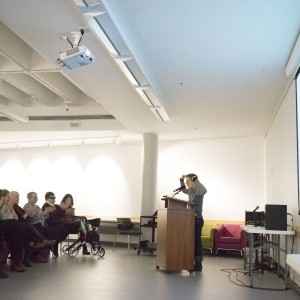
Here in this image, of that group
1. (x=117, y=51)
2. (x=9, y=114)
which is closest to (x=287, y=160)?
(x=117, y=51)

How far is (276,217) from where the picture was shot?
4.72 m

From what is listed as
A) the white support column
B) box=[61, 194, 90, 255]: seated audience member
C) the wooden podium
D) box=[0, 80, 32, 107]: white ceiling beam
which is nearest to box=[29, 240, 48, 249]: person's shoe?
box=[61, 194, 90, 255]: seated audience member

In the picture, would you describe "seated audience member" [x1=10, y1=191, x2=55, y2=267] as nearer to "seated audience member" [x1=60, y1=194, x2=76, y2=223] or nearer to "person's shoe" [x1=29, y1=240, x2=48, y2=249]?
"person's shoe" [x1=29, y1=240, x2=48, y2=249]

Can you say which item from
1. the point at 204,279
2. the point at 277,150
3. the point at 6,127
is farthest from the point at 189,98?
the point at 6,127

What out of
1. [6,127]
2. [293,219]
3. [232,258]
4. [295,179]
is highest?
[6,127]

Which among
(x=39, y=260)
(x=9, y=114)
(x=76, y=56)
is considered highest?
(x=9, y=114)

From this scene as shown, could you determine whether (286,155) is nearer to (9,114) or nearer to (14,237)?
(14,237)

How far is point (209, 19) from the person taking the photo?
148 inches

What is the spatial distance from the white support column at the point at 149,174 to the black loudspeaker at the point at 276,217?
4.60 meters

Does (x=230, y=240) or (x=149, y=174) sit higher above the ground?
(x=149, y=174)

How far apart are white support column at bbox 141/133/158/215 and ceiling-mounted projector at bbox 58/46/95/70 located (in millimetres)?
5311

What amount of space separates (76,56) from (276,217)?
10.8 ft

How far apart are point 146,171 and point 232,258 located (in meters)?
2.99

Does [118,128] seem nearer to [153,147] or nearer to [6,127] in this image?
[153,147]
